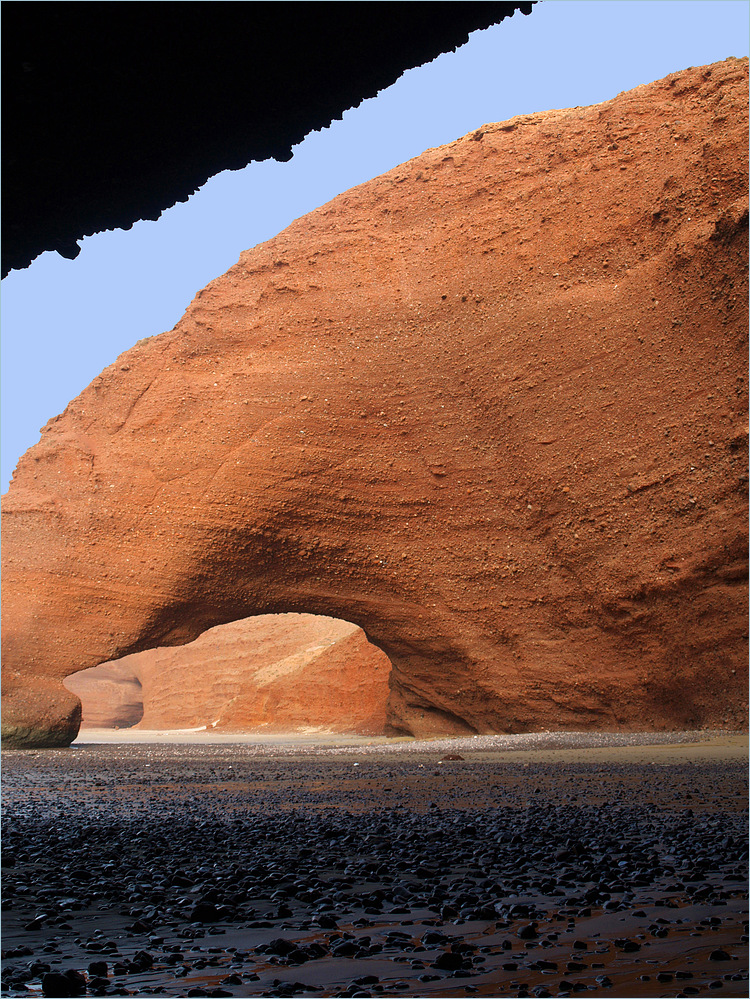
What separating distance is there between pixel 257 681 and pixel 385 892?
31.3m

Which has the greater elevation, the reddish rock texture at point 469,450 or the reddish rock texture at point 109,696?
the reddish rock texture at point 469,450

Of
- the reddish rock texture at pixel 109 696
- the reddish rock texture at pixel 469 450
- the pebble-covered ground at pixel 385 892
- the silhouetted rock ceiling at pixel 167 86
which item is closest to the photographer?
the silhouetted rock ceiling at pixel 167 86

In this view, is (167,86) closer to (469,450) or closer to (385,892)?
(385,892)

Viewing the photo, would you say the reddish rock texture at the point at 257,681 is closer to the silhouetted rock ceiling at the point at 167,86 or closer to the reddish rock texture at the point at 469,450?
the reddish rock texture at the point at 469,450

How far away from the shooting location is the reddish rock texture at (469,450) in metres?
17.2

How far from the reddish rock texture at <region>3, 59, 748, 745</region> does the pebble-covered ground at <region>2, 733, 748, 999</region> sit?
9099 mm

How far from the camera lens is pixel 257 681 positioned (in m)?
34.2

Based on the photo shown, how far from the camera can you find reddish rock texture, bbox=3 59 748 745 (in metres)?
17.2

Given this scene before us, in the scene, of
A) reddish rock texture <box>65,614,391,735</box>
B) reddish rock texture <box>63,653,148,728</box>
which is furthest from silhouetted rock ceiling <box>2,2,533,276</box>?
reddish rock texture <box>63,653,148,728</box>

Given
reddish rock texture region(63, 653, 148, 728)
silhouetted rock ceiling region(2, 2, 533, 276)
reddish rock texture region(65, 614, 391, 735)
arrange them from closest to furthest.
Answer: silhouetted rock ceiling region(2, 2, 533, 276) < reddish rock texture region(65, 614, 391, 735) < reddish rock texture region(63, 653, 148, 728)

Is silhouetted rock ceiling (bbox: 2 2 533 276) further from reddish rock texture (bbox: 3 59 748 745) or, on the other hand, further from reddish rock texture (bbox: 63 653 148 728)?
reddish rock texture (bbox: 63 653 148 728)

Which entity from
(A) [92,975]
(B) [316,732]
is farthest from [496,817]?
(B) [316,732]

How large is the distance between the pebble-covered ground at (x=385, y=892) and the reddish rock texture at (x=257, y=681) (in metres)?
19.4

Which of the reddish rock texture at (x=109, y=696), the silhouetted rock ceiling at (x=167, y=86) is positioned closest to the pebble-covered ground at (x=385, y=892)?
the silhouetted rock ceiling at (x=167, y=86)
